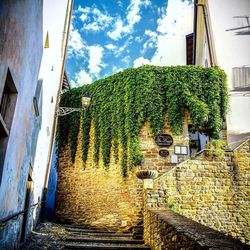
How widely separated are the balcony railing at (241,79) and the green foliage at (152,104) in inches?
22.1

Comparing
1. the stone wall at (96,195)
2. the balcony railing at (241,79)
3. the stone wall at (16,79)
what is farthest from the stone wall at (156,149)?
the stone wall at (16,79)

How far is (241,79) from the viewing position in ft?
31.9

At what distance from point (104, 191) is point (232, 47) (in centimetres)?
756

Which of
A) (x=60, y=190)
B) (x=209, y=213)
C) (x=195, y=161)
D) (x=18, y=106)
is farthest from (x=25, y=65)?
(x=60, y=190)

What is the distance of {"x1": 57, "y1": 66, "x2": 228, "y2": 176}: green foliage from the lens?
29.7 ft

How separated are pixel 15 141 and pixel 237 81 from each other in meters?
8.76

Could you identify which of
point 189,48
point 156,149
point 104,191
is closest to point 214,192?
point 156,149

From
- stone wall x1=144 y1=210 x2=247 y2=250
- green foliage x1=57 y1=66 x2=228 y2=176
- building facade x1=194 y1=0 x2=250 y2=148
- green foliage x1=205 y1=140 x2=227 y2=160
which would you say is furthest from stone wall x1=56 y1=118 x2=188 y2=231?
stone wall x1=144 y1=210 x2=247 y2=250

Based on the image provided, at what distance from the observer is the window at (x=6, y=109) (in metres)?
3.03

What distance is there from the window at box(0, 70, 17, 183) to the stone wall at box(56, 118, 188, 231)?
599cm

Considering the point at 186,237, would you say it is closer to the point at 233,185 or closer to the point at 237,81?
the point at 233,185

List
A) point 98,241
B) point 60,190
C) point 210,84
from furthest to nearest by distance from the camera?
point 60,190
point 210,84
point 98,241

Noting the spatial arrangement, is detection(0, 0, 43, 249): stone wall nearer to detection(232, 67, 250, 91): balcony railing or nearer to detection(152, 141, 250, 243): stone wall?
detection(152, 141, 250, 243): stone wall

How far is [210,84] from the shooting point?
31.0 ft
